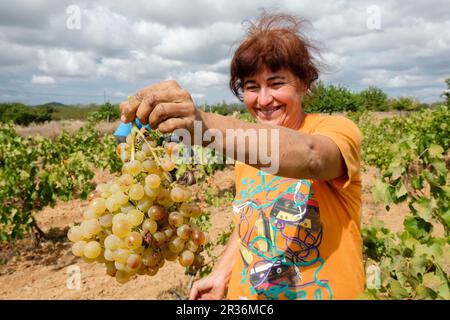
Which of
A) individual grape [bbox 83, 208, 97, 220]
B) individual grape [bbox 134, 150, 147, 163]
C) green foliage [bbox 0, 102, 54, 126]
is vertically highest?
green foliage [bbox 0, 102, 54, 126]

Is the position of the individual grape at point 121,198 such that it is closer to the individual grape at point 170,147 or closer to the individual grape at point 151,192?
the individual grape at point 151,192

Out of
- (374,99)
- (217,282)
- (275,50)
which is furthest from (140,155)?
(374,99)

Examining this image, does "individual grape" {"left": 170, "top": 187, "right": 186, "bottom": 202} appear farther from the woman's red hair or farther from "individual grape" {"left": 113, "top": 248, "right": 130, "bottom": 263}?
the woman's red hair

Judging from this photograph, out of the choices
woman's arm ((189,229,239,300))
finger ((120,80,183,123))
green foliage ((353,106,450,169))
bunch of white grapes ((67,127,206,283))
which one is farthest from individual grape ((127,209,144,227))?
green foliage ((353,106,450,169))

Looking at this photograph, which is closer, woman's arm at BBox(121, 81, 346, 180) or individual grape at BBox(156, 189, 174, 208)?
woman's arm at BBox(121, 81, 346, 180)

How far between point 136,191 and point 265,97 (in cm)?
86

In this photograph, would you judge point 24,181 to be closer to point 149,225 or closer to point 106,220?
point 106,220

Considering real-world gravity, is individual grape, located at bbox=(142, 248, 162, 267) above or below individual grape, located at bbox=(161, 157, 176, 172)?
below

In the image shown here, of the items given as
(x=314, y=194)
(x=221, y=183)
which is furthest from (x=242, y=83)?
(x=221, y=183)

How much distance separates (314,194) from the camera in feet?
5.37

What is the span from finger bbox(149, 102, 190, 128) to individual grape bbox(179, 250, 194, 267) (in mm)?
578

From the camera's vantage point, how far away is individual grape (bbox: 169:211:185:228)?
1338mm

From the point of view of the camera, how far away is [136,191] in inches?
49.7

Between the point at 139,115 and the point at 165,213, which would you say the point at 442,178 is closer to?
the point at 165,213
